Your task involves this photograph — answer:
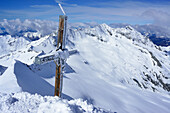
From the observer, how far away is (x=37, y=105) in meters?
6.40

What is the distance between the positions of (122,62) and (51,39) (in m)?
29.9

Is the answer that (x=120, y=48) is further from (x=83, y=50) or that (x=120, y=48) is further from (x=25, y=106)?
(x=25, y=106)

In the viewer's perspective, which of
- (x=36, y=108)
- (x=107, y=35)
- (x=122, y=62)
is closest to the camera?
(x=36, y=108)

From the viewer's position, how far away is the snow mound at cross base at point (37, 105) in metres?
5.97

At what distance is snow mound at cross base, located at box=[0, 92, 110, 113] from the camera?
597cm

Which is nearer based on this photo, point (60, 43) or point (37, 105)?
point (37, 105)

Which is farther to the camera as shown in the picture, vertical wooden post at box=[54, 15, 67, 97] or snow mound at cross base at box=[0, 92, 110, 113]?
vertical wooden post at box=[54, 15, 67, 97]

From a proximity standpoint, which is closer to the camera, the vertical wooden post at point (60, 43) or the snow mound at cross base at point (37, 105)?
the snow mound at cross base at point (37, 105)

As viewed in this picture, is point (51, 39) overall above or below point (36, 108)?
below

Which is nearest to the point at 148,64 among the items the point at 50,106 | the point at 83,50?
the point at 83,50

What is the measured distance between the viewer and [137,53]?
247 feet

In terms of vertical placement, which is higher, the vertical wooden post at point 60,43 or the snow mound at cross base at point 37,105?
the vertical wooden post at point 60,43

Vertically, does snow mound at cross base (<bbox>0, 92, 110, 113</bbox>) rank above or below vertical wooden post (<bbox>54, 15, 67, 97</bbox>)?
below

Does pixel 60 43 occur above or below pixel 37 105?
above
